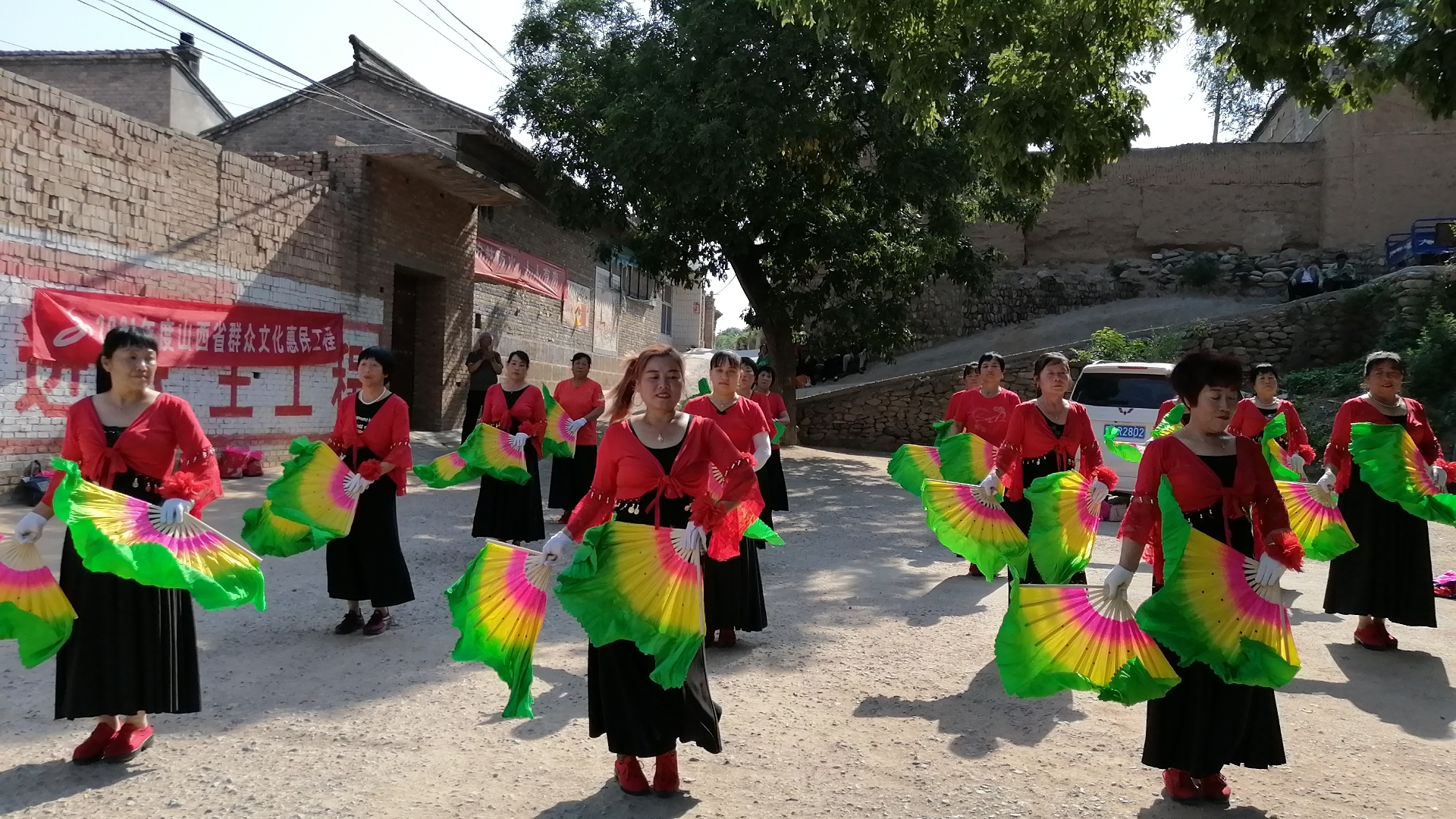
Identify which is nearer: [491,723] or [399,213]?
[491,723]

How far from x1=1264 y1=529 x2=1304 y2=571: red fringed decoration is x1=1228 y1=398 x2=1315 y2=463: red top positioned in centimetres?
425

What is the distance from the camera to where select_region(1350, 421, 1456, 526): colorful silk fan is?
5.77 m

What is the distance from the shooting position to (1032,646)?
382 centimetres

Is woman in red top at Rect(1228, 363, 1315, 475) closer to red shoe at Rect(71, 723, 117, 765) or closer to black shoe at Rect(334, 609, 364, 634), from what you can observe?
black shoe at Rect(334, 609, 364, 634)

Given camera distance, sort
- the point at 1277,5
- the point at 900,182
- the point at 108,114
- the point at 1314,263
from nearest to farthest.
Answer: the point at 1277,5 < the point at 108,114 < the point at 900,182 < the point at 1314,263

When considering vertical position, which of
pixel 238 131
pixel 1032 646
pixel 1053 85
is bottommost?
pixel 1032 646

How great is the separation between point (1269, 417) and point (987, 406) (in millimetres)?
2195

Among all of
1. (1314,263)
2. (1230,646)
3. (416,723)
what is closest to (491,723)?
(416,723)

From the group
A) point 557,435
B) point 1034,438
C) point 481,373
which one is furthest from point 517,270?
point 1034,438

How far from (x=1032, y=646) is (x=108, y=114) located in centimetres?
1076

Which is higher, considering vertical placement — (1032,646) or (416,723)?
(1032,646)

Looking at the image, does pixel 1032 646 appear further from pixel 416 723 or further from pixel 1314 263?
pixel 1314 263

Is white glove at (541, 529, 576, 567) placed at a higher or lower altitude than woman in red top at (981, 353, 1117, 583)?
lower

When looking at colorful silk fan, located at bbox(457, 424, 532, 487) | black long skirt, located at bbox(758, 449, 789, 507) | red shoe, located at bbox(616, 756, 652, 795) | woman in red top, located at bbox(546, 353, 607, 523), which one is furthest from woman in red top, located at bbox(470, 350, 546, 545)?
red shoe, located at bbox(616, 756, 652, 795)
